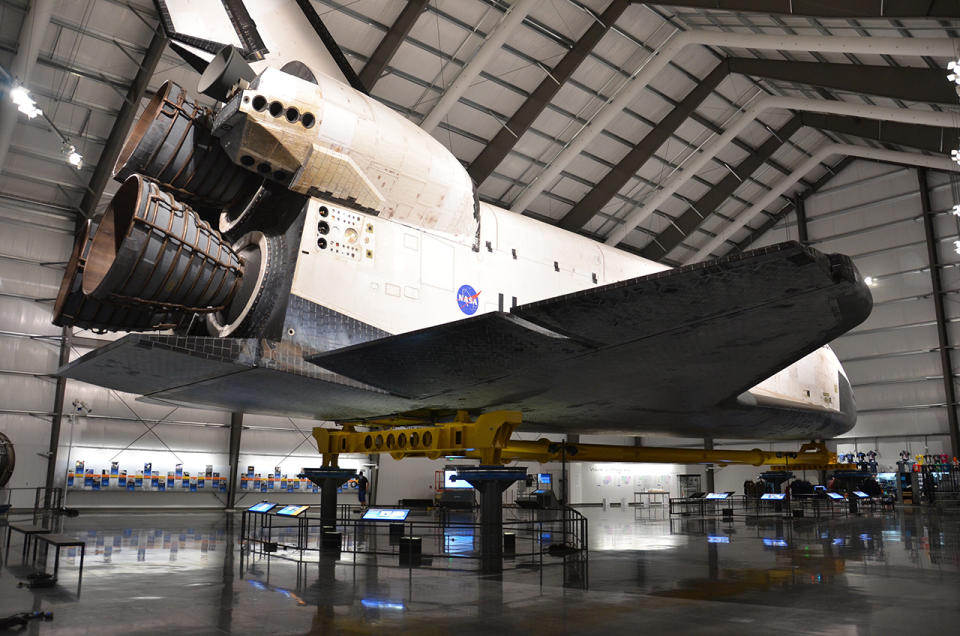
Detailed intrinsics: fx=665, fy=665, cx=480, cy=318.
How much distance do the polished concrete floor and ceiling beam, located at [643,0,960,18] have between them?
10.8 meters

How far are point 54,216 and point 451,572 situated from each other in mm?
21996

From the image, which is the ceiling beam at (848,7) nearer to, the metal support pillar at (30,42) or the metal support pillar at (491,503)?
the metal support pillar at (491,503)

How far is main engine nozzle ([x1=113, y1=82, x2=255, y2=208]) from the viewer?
20.2 feet

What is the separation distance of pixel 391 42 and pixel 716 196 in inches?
703

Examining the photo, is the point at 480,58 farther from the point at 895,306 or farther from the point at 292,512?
the point at 895,306

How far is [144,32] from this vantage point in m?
17.1

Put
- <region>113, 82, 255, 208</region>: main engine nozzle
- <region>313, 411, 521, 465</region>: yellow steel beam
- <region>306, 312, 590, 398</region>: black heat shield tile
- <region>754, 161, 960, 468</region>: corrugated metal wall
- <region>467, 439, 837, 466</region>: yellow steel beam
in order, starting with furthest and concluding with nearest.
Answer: <region>754, 161, 960, 468</region>: corrugated metal wall, <region>467, 439, 837, 466</region>: yellow steel beam, <region>313, 411, 521, 465</region>: yellow steel beam, <region>113, 82, 255, 208</region>: main engine nozzle, <region>306, 312, 590, 398</region>: black heat shield tile

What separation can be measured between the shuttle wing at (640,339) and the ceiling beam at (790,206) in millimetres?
30699

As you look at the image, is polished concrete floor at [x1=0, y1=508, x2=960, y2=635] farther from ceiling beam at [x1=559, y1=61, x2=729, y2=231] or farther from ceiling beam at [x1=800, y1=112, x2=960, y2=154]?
ceiling beam at [x1=800, y1=112, x2=960, y2=154]

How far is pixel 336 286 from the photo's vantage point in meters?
6.65

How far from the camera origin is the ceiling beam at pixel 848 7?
13.7 meters

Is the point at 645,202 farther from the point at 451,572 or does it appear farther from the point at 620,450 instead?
the point at 451,572

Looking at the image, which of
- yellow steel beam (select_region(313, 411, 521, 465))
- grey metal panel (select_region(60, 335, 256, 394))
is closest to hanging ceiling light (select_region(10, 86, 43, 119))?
grey metal panel (select_region(60, 335, 256, 394))

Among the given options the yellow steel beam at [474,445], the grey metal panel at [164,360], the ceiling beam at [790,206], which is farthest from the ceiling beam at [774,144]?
the grey metal panel at [164,360]
